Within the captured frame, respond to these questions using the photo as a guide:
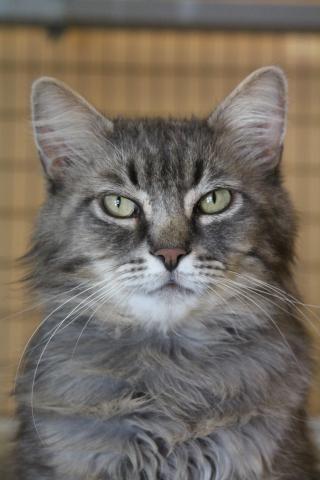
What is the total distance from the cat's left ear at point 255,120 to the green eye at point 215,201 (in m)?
0.15

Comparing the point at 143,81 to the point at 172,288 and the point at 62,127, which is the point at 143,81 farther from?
the point at 172,288

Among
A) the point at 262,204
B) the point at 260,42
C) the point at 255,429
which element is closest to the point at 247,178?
the point at 262,204

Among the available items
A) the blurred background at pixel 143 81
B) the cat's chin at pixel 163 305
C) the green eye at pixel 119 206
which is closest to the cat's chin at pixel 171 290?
the cat's chin at pixel 163 305

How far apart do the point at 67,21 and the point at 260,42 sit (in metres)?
1.75

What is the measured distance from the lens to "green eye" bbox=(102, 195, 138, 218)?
178 cm

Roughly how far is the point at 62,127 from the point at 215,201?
436mm

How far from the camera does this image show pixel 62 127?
1.95 meters

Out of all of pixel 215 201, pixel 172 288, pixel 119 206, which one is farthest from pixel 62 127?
pixel 172 288

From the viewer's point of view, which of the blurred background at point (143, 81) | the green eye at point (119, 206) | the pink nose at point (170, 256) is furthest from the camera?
the blurred background at point (143, 81)

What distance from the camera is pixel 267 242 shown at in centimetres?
182

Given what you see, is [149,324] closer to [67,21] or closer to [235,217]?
[235,217]

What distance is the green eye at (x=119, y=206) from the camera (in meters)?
1.78

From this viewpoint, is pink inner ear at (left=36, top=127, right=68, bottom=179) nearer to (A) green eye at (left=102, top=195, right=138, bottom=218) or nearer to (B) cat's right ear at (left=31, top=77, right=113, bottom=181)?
(B) cat's right ear at (left=31, top=77, right=113, bottom=181)

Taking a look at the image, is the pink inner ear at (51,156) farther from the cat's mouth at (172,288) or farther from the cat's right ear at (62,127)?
the cat's mouth at (172,288)
